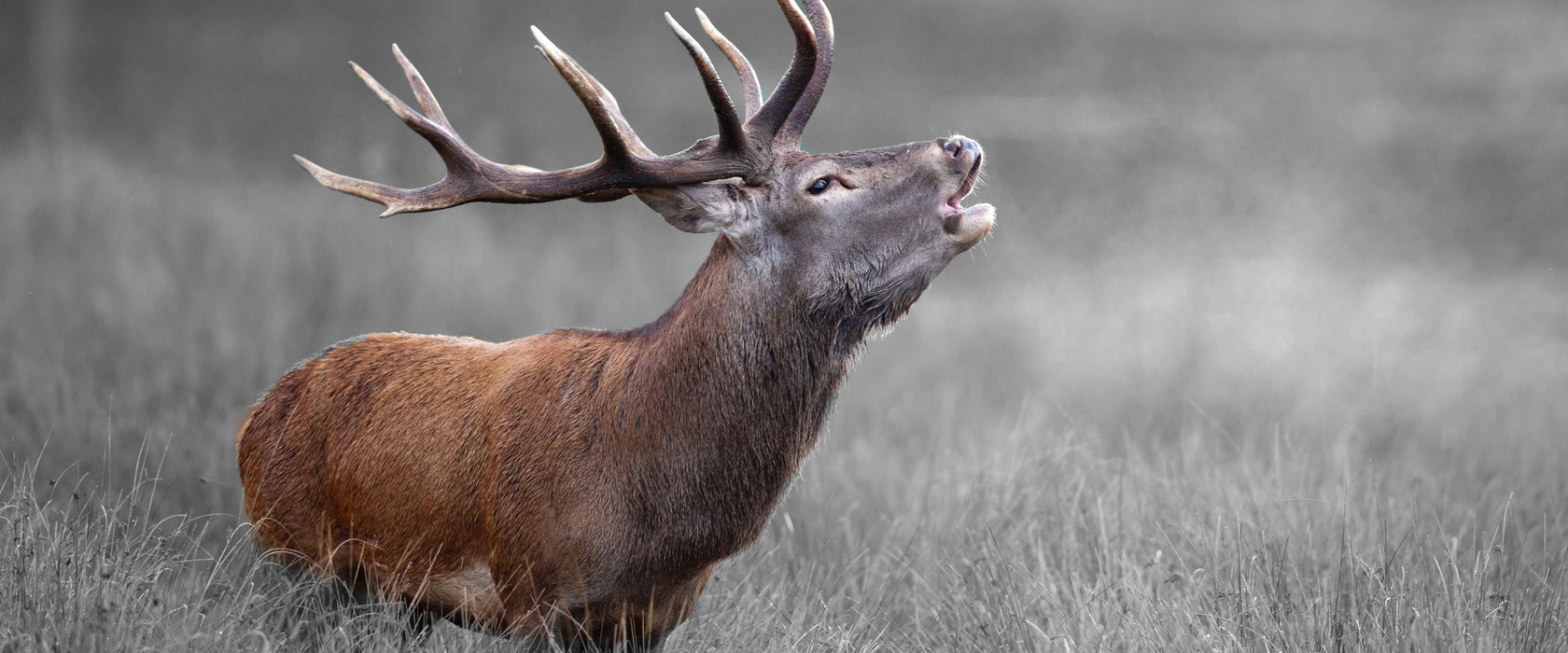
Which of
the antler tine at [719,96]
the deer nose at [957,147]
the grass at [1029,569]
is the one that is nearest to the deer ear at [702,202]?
the antler tine at [719,96]

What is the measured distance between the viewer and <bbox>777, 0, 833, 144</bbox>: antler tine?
317 centimetres

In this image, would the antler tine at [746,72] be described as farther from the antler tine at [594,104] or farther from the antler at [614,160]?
the antler tine at [594,104]

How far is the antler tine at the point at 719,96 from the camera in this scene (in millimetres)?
2885

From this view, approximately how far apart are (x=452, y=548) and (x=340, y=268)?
4.00m

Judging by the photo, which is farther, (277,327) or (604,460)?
(277,327)

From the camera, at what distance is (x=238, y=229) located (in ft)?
A: 22.7

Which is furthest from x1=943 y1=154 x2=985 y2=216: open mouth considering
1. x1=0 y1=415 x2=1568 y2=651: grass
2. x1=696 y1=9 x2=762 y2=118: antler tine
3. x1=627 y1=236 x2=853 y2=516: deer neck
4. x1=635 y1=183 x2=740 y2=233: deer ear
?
x1=0 y1=415 x2=1568 y2=651: grass

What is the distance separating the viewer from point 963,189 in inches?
121

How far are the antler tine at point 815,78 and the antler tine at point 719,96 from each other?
182mm

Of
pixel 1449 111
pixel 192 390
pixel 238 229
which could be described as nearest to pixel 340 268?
pixel 238 229

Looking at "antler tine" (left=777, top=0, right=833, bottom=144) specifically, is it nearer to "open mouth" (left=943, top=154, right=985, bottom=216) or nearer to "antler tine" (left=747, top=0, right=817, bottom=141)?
"antler tine" (left=747, top=0, right=817, bottom=141)

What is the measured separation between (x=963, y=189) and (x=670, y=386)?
86 centimetres

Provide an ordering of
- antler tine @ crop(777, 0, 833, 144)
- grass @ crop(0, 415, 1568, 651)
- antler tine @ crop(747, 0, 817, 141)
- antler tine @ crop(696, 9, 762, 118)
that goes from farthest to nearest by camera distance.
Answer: antler tine @ crop(696, 9, 762, 118)
antler tine @ crop(777, 0, 833, 144)
antler tine @ crop(747, 0, 817, 141)
grass @ crop(0, 415, 1568, 651)

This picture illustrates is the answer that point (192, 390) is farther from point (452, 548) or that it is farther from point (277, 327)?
point (452, 548)
